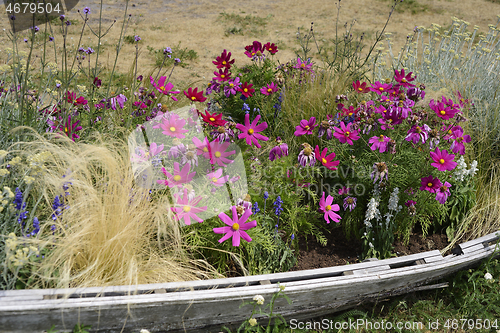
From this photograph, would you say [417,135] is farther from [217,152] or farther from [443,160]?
[217,152]

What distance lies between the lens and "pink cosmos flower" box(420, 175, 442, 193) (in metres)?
2.11

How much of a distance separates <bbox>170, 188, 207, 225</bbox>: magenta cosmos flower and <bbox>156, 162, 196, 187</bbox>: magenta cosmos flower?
7 centimetres

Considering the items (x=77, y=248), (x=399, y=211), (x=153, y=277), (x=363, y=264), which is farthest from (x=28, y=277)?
(x=399, y=211)

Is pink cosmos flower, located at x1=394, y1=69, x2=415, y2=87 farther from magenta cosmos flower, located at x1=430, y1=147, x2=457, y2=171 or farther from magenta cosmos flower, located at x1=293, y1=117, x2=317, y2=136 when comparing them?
magenta cosmos flower, located at x1=293, y1=117, x2=317, y2=136

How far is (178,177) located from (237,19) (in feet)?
19.6

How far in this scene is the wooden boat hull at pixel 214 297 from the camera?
1.62 metres

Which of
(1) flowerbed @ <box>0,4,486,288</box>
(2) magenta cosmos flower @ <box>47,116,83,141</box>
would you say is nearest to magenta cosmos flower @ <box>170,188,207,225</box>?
(1) flowerbed @ <box>0,4,486,288</box>

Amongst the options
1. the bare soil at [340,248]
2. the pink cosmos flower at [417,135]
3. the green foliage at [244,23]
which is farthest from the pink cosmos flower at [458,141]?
the green foliage at [244,23]

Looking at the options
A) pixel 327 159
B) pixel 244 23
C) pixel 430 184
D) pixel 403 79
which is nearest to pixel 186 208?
pixel 327 159

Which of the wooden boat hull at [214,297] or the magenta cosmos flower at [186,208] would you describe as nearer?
the wooden boat hull at [214,297]

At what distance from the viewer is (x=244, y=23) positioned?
23.4 ft

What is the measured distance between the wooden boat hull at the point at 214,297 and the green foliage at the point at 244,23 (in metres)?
5.34

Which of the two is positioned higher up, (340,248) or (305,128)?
(305,128)

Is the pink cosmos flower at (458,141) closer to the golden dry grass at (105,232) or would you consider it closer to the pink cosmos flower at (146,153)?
the golden dry grass at (105,232)
